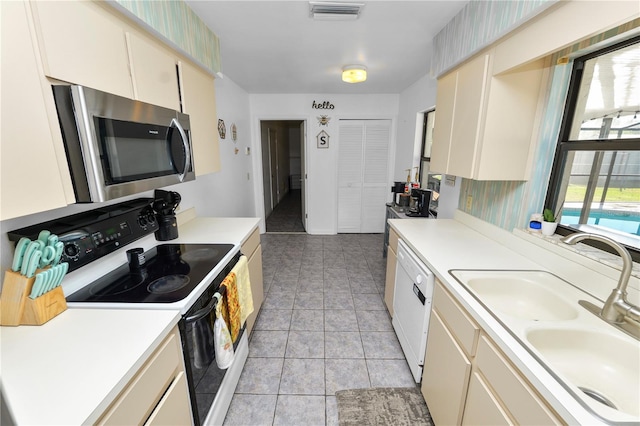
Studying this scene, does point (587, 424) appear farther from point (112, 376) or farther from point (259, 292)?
point (259, 292)

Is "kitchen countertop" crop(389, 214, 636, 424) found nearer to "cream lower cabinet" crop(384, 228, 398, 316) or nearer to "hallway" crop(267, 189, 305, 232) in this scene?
"cream lower cabinet" crop(384, 228, 398, 316)

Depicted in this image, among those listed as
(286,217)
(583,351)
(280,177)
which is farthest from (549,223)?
(280,177)

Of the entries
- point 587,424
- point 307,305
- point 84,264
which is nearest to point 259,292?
point 307,305

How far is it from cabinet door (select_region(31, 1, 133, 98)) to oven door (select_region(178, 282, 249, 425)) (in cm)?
95

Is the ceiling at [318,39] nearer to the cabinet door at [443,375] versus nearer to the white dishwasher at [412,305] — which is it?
the white dishwasher at [412,305]

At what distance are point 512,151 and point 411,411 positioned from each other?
5.36 feet

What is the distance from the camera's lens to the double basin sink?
799 mm

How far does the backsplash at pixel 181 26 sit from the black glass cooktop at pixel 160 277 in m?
1.16

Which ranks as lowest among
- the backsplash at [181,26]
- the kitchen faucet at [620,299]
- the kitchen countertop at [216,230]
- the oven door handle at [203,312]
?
the oven door handle at [203,312]

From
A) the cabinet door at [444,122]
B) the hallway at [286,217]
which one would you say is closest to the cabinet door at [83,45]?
the cabinet door at [444,122]

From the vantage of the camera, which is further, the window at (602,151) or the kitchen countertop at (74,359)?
the window at (602,151)

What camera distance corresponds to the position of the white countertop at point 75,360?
2.02 feet

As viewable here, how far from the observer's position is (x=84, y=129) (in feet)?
2.82

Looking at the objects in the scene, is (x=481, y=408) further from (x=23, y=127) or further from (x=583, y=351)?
(x=23, y=127)
